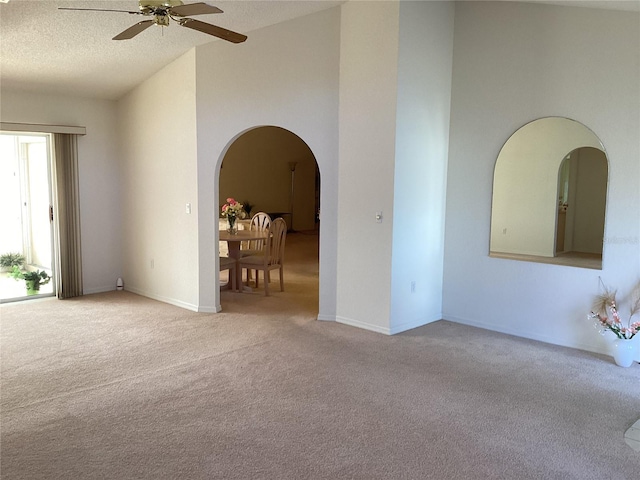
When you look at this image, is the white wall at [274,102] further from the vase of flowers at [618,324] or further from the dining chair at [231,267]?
the vase of flowers at [618,324]

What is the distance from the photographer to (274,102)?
17.7 feet

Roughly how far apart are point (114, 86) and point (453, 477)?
229 inches

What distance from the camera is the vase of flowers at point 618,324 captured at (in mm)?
4152

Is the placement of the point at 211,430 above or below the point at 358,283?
below

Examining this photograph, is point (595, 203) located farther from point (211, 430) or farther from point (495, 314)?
point (211, 430)

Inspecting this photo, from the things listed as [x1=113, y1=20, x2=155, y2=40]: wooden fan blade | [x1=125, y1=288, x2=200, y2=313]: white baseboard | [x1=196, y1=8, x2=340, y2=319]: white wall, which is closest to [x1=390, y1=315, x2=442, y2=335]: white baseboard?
[x1=196, y1=8, x2=340, y2=319]: white wall

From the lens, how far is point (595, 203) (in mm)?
4578

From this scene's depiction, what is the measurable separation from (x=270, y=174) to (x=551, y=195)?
28.9ft

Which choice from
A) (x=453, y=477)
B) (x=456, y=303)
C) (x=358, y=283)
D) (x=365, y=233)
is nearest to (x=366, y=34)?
(x=365, y=233)

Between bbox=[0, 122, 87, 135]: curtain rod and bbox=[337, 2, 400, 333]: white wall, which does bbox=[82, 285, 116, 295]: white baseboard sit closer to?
bbox=[0, 122, 87, 135]: curtain rod

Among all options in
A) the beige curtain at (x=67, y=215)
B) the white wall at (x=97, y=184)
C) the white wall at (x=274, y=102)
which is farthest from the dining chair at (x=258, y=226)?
the beige curtain at (x=67, y=215)

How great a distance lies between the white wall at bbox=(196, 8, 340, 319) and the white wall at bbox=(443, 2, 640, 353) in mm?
1248

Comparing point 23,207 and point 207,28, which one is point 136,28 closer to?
point 207,28

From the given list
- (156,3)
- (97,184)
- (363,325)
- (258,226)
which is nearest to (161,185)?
(97,184)
